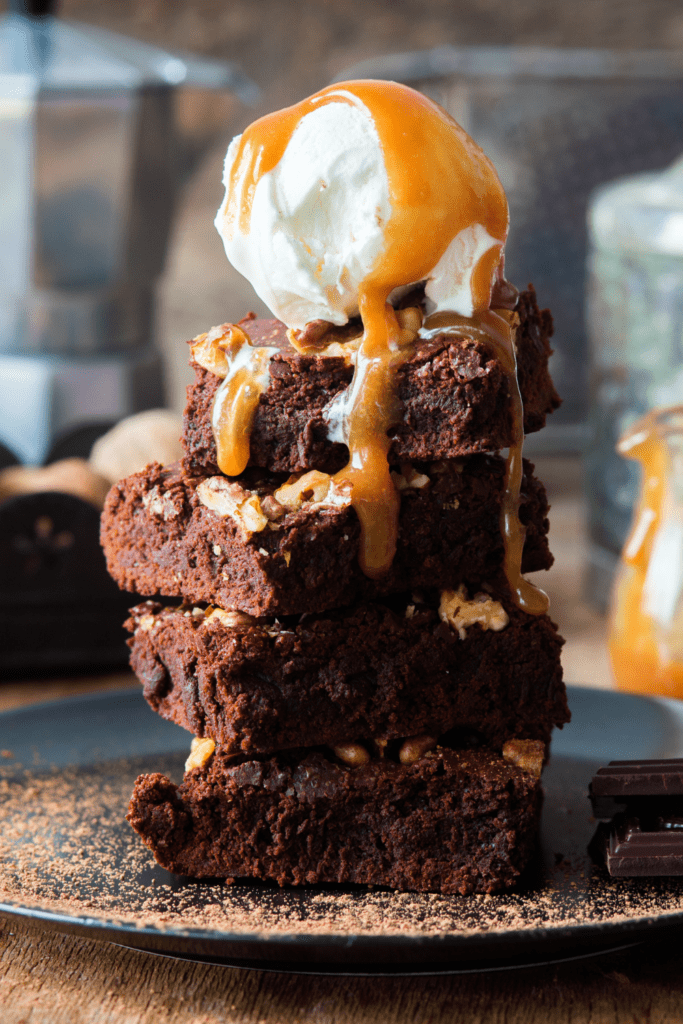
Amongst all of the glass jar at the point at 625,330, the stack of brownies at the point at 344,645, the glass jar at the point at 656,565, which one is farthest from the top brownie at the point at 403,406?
the glass jar at the point at 625,330

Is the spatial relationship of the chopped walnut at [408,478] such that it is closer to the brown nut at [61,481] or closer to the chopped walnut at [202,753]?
the chopped walnut at [202,753]

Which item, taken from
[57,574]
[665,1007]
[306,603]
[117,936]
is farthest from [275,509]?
[57,574]

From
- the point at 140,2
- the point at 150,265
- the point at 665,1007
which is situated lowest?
the point at 665,1007

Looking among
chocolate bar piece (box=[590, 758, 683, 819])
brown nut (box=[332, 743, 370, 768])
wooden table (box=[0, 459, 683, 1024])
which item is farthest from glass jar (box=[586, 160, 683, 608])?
wooden table (box=[0, 459, 683, 1024])

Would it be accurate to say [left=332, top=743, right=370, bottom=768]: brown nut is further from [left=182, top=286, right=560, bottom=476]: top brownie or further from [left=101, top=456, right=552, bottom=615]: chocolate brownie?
[left=182, top=286, right=560, bottom=476]: top brownie

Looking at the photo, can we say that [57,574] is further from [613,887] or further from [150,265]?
[613,887]

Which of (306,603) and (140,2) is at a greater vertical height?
(140,2)
